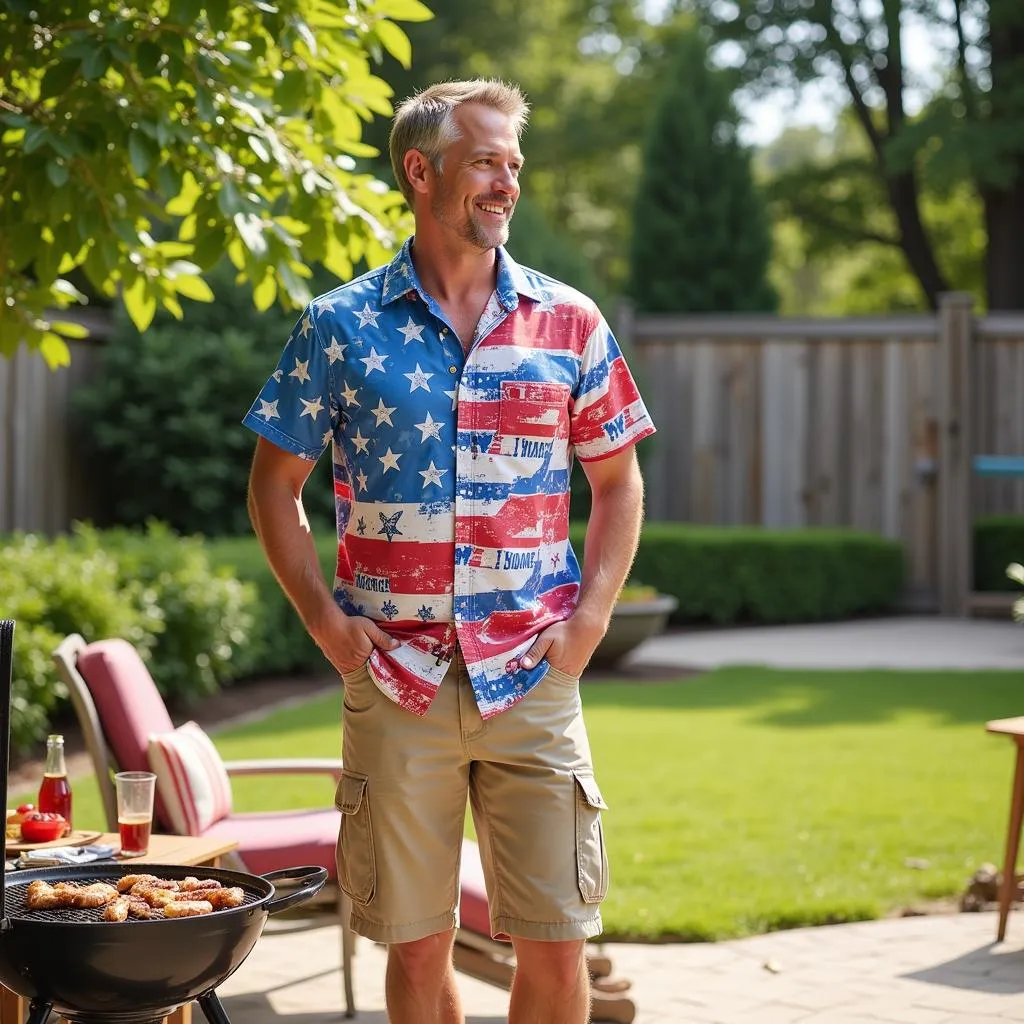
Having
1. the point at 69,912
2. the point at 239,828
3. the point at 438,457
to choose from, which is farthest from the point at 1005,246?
the point at 69,912

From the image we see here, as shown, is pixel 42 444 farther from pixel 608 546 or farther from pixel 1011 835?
pixel 608 546

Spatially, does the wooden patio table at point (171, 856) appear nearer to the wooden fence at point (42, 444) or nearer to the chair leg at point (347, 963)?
the chair leg at point (347, 963)

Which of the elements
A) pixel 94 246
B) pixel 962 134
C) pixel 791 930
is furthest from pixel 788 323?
pixel 94 246

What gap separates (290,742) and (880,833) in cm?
286

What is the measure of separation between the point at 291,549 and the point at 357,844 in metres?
0.53

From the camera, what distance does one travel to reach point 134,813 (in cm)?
332

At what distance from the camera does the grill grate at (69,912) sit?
99.8 inches

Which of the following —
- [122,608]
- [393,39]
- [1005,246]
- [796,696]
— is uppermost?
[1005,246]

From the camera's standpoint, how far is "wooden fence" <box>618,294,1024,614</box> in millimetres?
13062

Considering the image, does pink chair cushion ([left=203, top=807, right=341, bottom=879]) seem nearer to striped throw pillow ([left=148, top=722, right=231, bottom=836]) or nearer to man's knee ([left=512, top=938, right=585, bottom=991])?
striped throw pillow ([left=148, top=722, right=231, bottom=836])

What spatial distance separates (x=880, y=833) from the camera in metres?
5.90

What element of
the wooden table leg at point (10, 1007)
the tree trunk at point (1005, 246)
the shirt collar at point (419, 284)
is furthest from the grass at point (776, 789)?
the tree trunk at point (1005, 246)

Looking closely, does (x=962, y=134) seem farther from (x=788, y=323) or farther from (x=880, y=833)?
(x=880, y=833)

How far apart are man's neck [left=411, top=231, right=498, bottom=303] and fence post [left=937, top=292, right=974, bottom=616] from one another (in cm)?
1066
